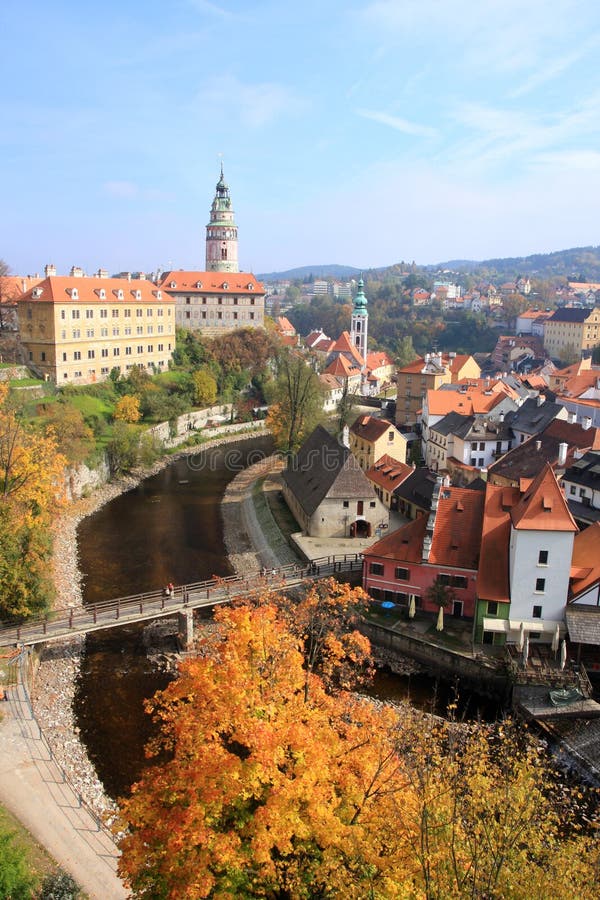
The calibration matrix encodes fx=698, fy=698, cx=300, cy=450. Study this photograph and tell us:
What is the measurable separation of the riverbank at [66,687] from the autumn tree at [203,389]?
25.0 meters

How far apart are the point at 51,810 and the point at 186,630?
1001 centimetres

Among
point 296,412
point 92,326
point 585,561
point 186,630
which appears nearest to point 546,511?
point 585,561

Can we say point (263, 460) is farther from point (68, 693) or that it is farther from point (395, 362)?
point (395, 362)

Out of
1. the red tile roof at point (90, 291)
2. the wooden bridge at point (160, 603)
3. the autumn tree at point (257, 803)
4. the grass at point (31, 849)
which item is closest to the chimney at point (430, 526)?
the wooden bridge at point (160, 603)

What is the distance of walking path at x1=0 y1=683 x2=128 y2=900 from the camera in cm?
1489

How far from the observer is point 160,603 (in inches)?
1054

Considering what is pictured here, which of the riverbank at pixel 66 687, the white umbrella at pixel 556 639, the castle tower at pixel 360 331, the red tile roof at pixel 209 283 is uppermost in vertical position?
the red tile roof at pixel 209 283

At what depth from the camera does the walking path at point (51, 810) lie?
1489cm

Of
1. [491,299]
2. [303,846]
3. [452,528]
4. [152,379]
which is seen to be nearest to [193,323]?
[152,379]

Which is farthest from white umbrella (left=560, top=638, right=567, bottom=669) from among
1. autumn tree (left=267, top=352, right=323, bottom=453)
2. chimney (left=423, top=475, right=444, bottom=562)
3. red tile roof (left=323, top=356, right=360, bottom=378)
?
red tile roof (left=323, top=356, right=360, bottom=378)

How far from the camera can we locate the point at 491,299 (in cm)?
17175

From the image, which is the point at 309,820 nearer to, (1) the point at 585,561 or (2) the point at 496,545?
(2) the point at 496,545

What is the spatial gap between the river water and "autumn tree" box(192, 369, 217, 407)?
7.30 m

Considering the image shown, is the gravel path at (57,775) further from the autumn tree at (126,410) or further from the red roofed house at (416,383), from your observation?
the red roofed house at (416,383)
